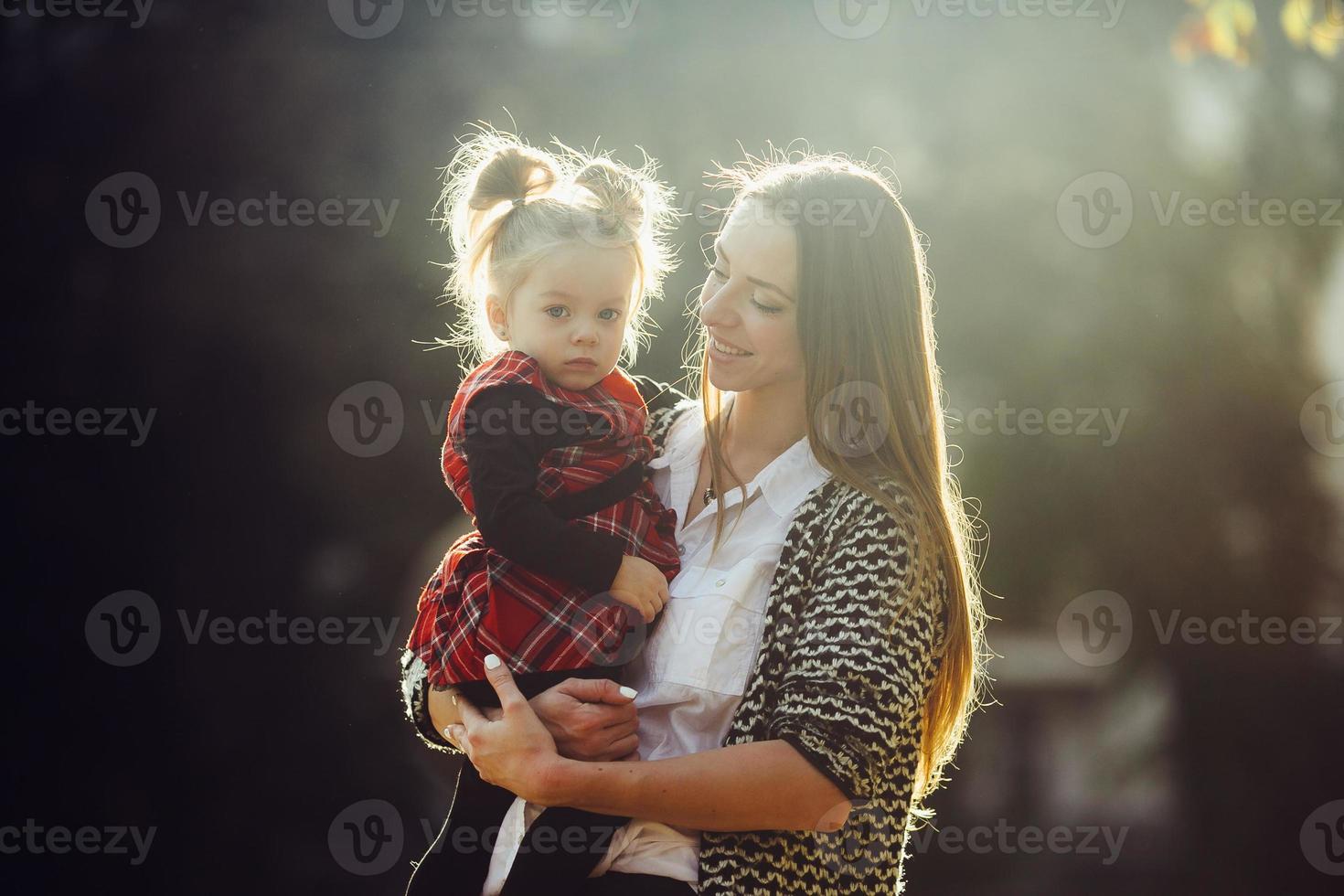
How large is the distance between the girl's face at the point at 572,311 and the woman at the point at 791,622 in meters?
0.15

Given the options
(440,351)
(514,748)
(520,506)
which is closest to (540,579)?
(520,506)

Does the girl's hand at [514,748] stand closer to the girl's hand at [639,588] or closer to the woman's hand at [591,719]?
the woman's hand at [591,719]

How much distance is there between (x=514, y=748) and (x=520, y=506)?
1.07 feet

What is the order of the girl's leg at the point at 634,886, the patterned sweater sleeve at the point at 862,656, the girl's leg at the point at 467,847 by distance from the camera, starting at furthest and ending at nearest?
the girl's leg at the point at 467,847
the girl's leg at the point at 634,886
the patterned sweater sleeve at the point at 862,656

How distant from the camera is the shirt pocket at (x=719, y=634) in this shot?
158cm

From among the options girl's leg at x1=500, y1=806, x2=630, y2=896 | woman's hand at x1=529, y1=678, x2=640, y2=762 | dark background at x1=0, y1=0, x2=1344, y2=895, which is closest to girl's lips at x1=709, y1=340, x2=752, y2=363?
woman's hand at x1=529, y1=678, x2=640, y2=762

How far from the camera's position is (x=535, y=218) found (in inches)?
68.4

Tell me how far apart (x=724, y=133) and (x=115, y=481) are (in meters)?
2.45

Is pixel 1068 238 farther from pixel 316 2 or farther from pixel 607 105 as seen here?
pixel 316 2

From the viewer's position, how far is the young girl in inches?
63.0

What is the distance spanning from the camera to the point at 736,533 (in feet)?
5.57

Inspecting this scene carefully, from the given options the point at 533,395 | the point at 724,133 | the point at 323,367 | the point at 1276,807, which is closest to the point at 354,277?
the point at 323,367

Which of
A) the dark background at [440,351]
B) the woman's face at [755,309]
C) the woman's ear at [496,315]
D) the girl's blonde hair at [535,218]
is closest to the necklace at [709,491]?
the woman's face at [755,309]

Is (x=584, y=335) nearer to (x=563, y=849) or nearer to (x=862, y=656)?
(x=862, y=656)
